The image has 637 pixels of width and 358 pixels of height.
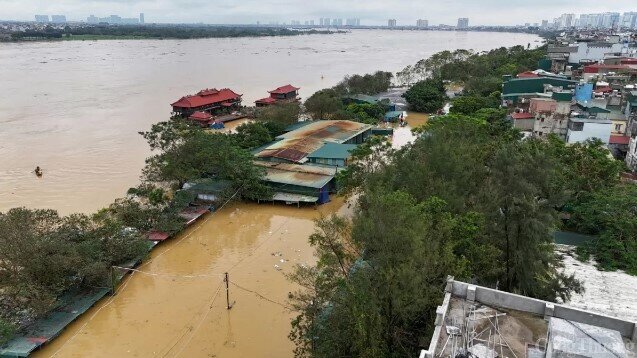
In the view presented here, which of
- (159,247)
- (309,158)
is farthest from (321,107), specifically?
(159,247)

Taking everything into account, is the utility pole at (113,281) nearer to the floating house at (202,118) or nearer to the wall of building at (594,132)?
the wall of building at (594,132)

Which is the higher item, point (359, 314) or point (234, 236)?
point (359, 314)

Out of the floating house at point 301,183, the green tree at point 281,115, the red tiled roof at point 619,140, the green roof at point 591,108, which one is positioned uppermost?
the green roof at point 591,108

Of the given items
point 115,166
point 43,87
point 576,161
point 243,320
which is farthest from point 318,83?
point 243,320

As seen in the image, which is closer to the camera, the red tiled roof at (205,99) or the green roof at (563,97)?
the green roof at (563,97)

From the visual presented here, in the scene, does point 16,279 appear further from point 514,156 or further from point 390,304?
point 514,156

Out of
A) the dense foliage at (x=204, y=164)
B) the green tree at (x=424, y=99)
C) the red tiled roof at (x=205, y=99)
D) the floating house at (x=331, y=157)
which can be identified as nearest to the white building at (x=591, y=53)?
the green tree at (x=424, y=99)

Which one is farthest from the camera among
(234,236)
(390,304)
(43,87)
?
(43,87)
